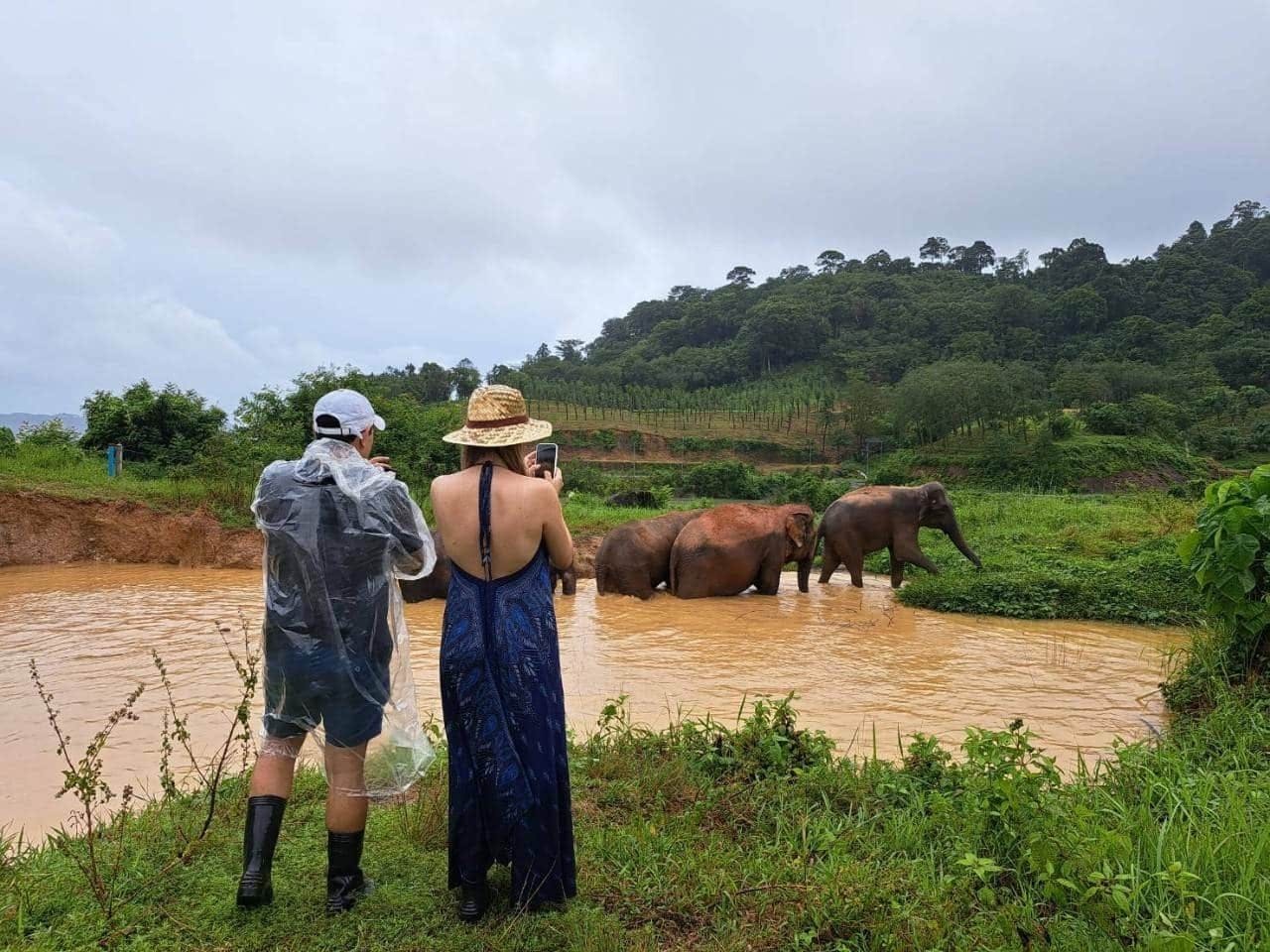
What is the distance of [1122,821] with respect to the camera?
3162mm

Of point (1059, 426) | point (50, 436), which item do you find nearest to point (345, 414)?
point (50, 436)

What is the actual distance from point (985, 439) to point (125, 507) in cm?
3515

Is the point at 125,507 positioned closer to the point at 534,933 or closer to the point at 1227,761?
the point at 534,933

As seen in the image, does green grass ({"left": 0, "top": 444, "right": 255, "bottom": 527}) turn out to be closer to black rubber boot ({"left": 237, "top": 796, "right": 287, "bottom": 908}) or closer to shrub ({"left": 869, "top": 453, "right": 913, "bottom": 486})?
black rubber boot ({"left": 237, "top": 796, "right": 287, "bottom": 908})

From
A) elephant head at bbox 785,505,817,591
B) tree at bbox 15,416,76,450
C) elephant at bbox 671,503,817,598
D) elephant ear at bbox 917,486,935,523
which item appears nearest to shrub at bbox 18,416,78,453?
tree at bbox 15,416,76,450

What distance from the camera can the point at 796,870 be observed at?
10.4ft

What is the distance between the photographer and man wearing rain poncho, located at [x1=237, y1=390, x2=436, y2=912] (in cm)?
301

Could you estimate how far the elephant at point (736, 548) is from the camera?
444 inches

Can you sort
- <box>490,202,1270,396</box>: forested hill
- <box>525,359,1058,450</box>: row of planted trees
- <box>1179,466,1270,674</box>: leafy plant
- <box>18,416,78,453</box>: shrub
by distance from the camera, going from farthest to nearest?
<box>490,202,1270,396</box>: forested hill → <box>525,359,1058,450</box>: row of planted trees → <box>18,416,78,453</box>: shrub → <box>1179,466,1270,674</box>: leafy plant

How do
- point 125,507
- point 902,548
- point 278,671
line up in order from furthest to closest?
point 125,507, point 902,548, point 278,671

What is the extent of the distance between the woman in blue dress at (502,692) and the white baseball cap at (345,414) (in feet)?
1.74

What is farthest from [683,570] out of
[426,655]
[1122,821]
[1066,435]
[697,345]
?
[697,345]

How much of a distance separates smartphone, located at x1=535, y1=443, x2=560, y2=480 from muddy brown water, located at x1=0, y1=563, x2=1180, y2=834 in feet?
7.36

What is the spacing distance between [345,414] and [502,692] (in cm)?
127
